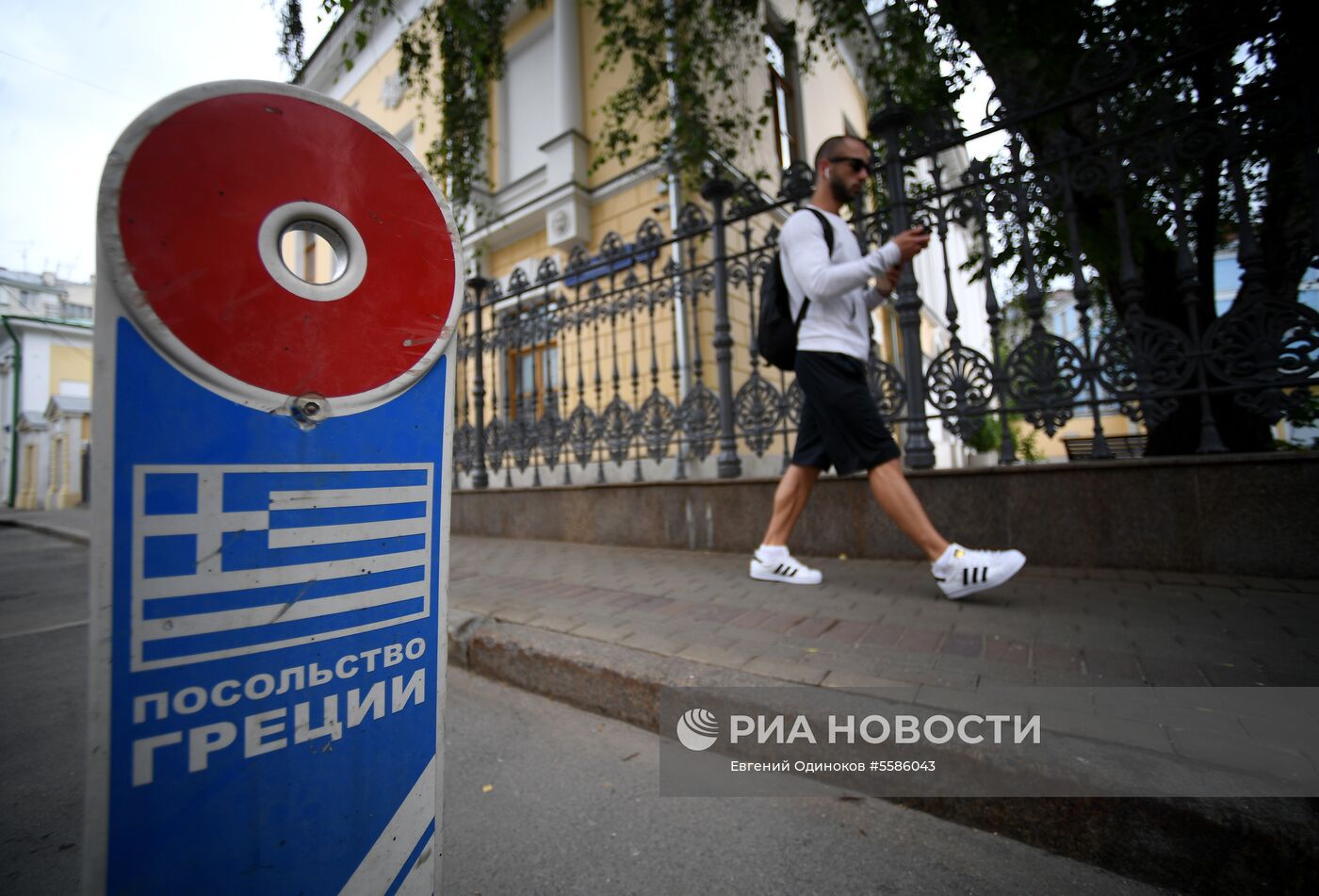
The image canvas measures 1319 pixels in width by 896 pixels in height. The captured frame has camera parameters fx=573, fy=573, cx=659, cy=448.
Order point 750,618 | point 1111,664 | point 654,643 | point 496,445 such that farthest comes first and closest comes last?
1. point 496,445
2. point 750,618
3. point 654,643
4. point 1111,664

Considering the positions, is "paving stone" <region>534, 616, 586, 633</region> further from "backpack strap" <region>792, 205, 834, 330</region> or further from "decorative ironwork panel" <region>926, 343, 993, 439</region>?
"decorative ironwork panel" <region>926, 343, 993, 439</region>

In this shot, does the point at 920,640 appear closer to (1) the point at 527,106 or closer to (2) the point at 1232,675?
(2) the point at 1232,675

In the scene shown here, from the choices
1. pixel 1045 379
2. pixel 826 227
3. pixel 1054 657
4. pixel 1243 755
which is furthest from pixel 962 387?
pixel 1243 755

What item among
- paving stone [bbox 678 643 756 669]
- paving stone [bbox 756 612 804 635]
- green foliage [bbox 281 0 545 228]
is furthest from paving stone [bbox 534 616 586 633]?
green foliage [bbox 281 0 545 228]

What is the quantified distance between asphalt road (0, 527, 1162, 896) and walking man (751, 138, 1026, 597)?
148 centimetres

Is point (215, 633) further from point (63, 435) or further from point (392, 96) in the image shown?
point (63, 435)

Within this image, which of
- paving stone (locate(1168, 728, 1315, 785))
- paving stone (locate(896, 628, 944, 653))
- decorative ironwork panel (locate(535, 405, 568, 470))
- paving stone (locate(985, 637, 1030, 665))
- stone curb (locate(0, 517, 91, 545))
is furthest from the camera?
stone curb (locate(0, 517, 91, 545))

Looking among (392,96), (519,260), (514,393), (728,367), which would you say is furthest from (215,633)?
(392,96)

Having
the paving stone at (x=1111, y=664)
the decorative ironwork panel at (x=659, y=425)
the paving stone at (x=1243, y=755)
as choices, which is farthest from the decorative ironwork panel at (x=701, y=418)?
the paving stone at (x=1243, y=755)

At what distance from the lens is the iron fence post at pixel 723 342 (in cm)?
443

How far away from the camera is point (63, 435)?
23734 mm

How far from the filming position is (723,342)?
4.52m

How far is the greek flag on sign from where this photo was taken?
625 millimetres

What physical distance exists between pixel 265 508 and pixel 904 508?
262cm
